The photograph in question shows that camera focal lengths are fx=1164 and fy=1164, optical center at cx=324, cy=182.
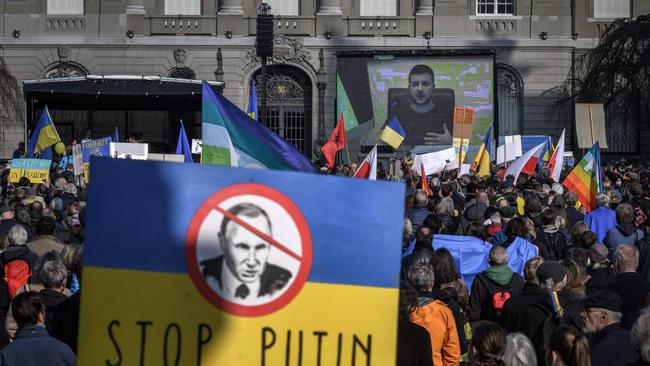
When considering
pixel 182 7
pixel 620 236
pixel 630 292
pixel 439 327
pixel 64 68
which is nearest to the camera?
pixel 439 327

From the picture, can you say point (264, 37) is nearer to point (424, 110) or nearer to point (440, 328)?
point (424, 110)

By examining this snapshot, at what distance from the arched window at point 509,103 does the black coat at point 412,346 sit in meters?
33.2

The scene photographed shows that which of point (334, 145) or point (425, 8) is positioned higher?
point (425, 8)

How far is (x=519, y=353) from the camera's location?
517 centimetres

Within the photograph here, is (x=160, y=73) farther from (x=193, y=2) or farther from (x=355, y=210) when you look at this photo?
(x=355, y=210)

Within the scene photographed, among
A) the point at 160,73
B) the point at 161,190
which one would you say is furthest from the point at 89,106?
the point at 161,190

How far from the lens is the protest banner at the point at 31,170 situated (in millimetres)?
20406

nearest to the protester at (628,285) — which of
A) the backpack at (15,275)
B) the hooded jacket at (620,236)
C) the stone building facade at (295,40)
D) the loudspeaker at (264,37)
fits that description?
the hooded jacket at (620,236)

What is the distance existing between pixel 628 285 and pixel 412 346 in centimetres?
244

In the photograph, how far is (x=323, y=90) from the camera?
3744 cm

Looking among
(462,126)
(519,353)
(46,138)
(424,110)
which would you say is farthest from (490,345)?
(424,110)

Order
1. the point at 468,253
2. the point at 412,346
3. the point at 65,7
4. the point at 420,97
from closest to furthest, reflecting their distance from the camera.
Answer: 1. the point at 412,346
2. the point at 468,253
3. the point at 420,97
4. the point at 65,7

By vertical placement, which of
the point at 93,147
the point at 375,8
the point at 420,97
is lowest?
the point at 93,147

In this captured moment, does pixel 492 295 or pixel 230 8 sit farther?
pixel 230 8
